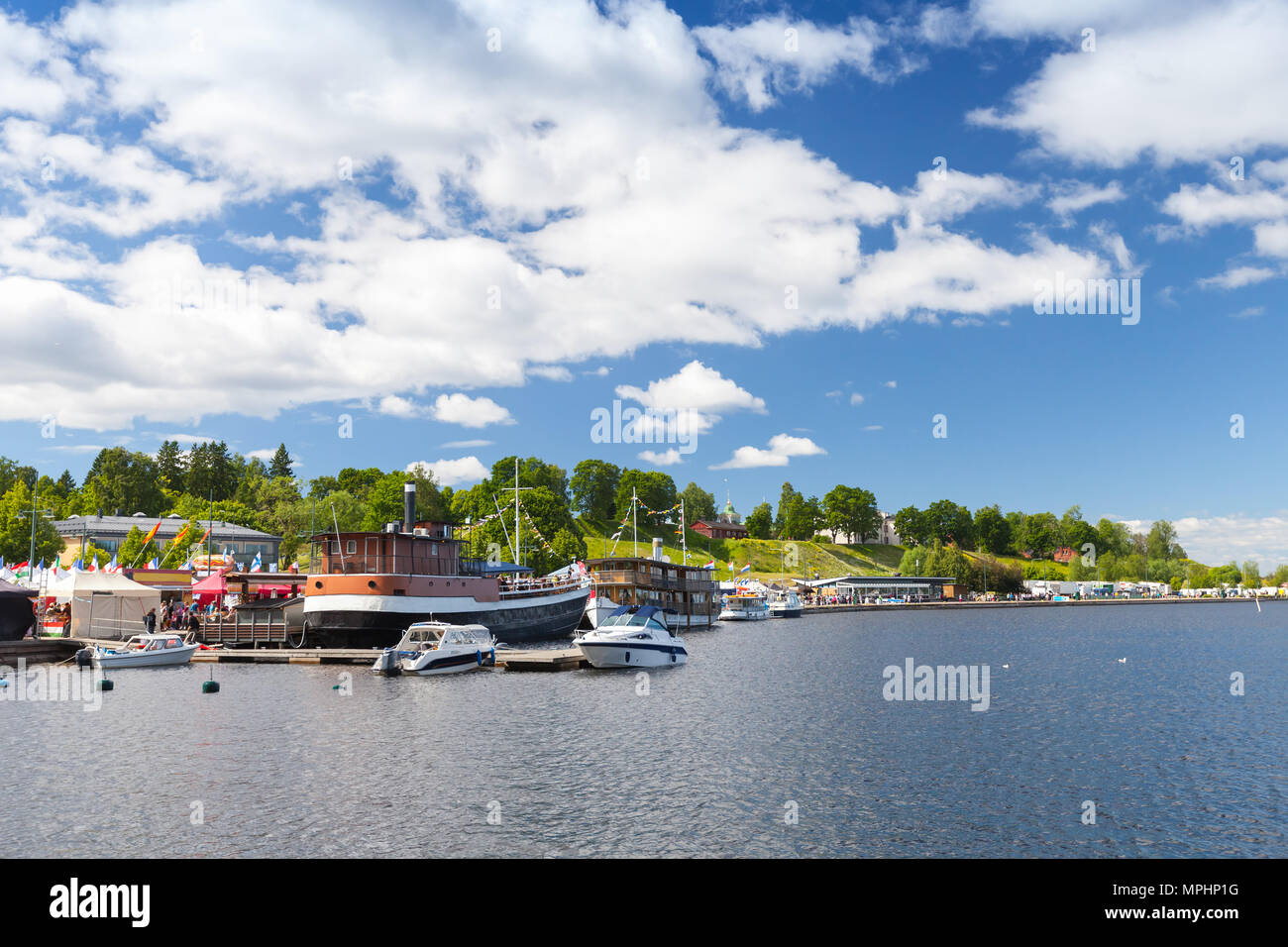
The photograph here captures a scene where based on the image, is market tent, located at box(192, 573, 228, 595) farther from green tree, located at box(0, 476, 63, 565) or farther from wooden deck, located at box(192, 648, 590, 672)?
green tree, located at box(0, 476, 63, 565)

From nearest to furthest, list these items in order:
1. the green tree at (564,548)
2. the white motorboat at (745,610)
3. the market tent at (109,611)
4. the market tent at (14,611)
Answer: the market tent at (14,611)
the market tent at (109,611)
the white motorboat at (745,610)
the green tree at (564,548)

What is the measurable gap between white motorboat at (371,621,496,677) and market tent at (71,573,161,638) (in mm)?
25627

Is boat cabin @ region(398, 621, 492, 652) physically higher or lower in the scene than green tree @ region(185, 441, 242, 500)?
lower

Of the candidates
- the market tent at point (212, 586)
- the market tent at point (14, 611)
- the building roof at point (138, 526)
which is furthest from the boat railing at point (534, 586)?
the building roof at point (138, 526)

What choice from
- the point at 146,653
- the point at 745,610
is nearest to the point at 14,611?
the point at 146,653

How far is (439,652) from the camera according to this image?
169ft

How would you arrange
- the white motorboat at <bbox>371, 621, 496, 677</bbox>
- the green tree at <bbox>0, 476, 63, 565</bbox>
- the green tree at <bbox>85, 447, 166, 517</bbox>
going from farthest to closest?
1. the green tree at <bbox>85, 447, 166, 517</bbox>
2. the green tree at <bbox>0, 476, 63, 565</bbox>
3. the white motorboat at <bbox>371, 621, 496, 677</bbox>

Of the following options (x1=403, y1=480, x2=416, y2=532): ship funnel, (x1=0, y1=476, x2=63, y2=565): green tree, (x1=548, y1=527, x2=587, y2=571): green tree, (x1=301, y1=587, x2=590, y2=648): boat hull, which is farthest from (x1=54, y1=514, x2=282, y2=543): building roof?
(x1=301, y1=587, x2=590, y2=648): boat hull

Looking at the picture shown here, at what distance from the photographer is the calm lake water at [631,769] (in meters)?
20.7

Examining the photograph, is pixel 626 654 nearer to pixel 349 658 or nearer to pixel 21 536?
pixel 349 658

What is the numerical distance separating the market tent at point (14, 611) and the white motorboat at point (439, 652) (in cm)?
3011

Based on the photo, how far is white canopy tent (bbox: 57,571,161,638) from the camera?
6694 centimetres

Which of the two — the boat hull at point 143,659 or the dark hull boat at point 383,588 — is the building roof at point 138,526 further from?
the boat hull at point 143,659
